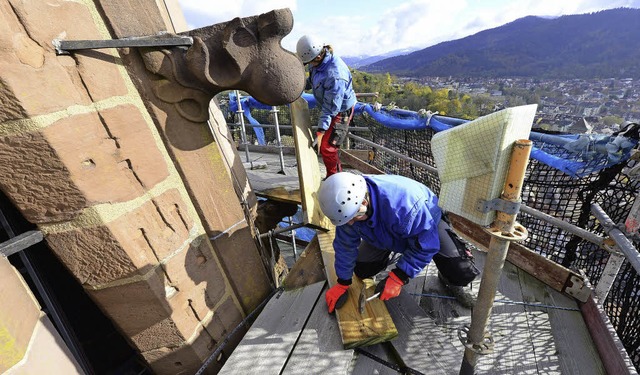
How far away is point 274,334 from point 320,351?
416 millimetres

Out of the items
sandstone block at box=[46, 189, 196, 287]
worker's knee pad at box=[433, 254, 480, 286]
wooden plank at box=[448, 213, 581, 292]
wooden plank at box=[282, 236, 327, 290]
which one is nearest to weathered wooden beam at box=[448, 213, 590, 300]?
wooden plank at box=[448, 213, 581, 292]

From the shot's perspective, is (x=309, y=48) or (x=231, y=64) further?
(x=309, y=48)

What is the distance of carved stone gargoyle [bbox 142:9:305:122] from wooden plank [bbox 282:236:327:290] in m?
1.84

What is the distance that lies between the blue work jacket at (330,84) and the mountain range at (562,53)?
14098cm

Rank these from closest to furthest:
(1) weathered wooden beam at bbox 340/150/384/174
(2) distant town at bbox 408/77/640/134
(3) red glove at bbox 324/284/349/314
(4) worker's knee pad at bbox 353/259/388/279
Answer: (3) red glove at bbox 324/284/349/314 → (4) worker's knee pad at bbox 353/259/388/279 → (1) weathered wooden beam at bbox 340/150/384/174 → (2) distant town at bbox 408/77/640/134

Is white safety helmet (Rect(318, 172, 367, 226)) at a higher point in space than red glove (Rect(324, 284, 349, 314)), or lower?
higher

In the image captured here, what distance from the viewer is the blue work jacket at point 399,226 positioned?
2.42m

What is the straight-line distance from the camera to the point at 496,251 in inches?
63.9

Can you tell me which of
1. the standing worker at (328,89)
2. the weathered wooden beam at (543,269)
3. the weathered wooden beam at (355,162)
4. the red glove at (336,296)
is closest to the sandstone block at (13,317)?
the red glove at (336,296)

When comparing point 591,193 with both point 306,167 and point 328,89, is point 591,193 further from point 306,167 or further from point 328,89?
point 328,89

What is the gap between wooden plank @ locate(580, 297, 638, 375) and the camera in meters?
2.12

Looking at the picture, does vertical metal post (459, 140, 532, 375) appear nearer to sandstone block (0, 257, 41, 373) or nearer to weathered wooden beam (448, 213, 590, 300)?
weathered wooden beam (448, 213, 590, 300)

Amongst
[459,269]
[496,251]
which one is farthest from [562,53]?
[496,251]

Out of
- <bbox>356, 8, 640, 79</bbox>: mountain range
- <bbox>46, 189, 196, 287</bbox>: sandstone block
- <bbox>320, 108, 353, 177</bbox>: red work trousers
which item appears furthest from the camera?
<bbox>356, 8, 640, 79</bbox>: mountain range
